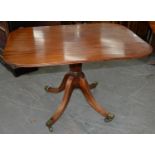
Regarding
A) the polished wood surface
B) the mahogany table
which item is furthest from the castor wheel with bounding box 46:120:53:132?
the polished wood surface

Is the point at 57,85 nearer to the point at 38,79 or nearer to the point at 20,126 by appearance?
the point at 38,79

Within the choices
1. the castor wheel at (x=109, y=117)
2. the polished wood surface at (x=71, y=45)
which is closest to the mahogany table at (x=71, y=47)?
the polished wood surface at (x=71, y=45)

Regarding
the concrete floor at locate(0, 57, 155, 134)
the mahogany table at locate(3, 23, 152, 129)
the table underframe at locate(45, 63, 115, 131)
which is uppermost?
the mahogany table at locate(3, 23, 152, 129)

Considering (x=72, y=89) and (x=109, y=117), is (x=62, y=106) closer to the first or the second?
(x=72, y=89)

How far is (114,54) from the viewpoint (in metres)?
1.05

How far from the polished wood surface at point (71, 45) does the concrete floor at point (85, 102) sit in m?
0.65

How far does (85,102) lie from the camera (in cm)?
173

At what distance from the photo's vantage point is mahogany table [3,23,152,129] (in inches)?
39.6

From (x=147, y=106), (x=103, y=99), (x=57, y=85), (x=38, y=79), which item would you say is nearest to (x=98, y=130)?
(x=103, y=99)

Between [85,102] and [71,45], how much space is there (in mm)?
710

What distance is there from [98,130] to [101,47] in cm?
66

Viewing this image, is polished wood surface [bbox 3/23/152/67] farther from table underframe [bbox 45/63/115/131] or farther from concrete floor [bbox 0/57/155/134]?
concrete floor [bbox 0/57/155/134]

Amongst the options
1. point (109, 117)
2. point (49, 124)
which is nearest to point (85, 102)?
point (109, 117)

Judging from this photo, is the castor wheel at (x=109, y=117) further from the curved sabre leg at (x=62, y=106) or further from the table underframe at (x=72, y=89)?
the curved sabre leg at (x=62, y=106)
